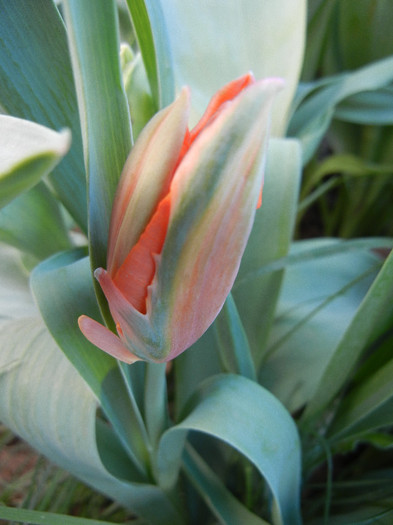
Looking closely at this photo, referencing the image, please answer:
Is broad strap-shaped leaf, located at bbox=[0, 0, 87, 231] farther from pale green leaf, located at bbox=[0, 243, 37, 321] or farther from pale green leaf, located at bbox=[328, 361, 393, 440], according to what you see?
pale green leaf, located at bbox=[328, 361, 393, 440]

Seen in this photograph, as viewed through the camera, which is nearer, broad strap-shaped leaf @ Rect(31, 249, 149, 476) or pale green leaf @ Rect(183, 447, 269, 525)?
broad strap-shaped leaf @ Rect(31, 249, 149, 476)

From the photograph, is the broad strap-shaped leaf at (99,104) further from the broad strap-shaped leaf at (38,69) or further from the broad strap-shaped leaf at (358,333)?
the broad strap-shaped leaf at (358,333)

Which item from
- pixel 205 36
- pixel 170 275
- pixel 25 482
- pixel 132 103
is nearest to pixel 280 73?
pixel 205 36

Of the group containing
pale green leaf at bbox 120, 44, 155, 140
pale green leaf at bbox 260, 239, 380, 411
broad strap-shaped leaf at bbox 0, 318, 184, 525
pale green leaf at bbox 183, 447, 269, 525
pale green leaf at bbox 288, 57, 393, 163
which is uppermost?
pale green leaf at bbox 120, 44, 155, 140

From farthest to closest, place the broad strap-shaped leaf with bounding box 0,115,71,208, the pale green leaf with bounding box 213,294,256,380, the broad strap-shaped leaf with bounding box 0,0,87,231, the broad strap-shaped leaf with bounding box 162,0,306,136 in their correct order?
the broad strap-shaped leaf with bounding box 162,0,306,136, the pale green leaf with bounding box 213,294,256,380, the broad strap-shaped leaf with bounding box 0,0,87,231, the broad strap-shaped leaf with bounding box 0,115,71,208

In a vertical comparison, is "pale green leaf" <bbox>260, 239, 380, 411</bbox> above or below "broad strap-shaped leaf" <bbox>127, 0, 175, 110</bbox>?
below

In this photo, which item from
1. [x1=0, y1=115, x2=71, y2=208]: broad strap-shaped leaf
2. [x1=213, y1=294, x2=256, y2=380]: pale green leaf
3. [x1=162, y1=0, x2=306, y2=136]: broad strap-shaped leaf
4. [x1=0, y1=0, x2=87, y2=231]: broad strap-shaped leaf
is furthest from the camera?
[x1=162, y1=0, x2=306, y2=136]: broad strap-shaped leaf

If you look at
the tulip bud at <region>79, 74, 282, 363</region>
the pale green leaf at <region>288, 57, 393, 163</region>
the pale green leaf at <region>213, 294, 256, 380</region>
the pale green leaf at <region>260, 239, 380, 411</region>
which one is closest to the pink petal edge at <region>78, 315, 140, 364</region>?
the tulip bud at <region>79, 74, 282, 363</region>

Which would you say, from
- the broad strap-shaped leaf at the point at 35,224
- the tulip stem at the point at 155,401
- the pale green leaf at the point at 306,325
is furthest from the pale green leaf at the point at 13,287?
the pale green leaf at the point at 306,325
